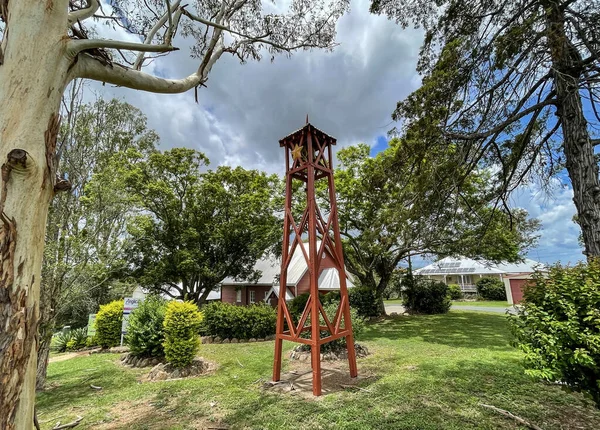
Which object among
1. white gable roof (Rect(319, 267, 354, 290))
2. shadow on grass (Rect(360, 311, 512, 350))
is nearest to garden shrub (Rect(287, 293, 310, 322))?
shadow on grass (Rect(360, 311, 512, 350))

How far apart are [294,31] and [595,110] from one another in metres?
5.49

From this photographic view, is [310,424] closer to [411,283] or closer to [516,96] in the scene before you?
[516,96]

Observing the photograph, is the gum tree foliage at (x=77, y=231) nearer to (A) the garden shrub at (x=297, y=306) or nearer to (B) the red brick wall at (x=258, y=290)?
(A) the garden shrub at (x=297, y=306)

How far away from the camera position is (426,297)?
1834 cm

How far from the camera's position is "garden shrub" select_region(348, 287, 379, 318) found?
15.6 meters

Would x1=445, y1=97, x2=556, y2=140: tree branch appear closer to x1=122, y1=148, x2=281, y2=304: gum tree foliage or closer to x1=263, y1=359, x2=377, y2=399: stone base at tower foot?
x1=263, y1=359, x2=377, y2=399: stone base at tower foot

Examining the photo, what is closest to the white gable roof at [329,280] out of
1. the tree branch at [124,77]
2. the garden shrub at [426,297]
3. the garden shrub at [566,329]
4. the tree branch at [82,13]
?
the garden shrub at [426,297]

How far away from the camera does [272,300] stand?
66.8ft

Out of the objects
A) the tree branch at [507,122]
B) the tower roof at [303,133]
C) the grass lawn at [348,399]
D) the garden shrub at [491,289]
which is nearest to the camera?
the grass lawn at [348,399]

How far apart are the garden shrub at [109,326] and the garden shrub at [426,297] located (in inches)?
639

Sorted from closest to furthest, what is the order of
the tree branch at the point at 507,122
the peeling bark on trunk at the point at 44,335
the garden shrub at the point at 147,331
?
the tree branch at the point at 507,122 < the peeling bark on trunk at the point at 44,335 < the garden shrub at the point at 147,331

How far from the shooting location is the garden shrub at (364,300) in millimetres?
15594

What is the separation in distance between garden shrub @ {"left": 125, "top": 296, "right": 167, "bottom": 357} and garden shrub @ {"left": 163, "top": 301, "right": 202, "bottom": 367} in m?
0.84

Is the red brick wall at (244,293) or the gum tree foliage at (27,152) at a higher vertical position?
the gum tree foliage at (27,152)
